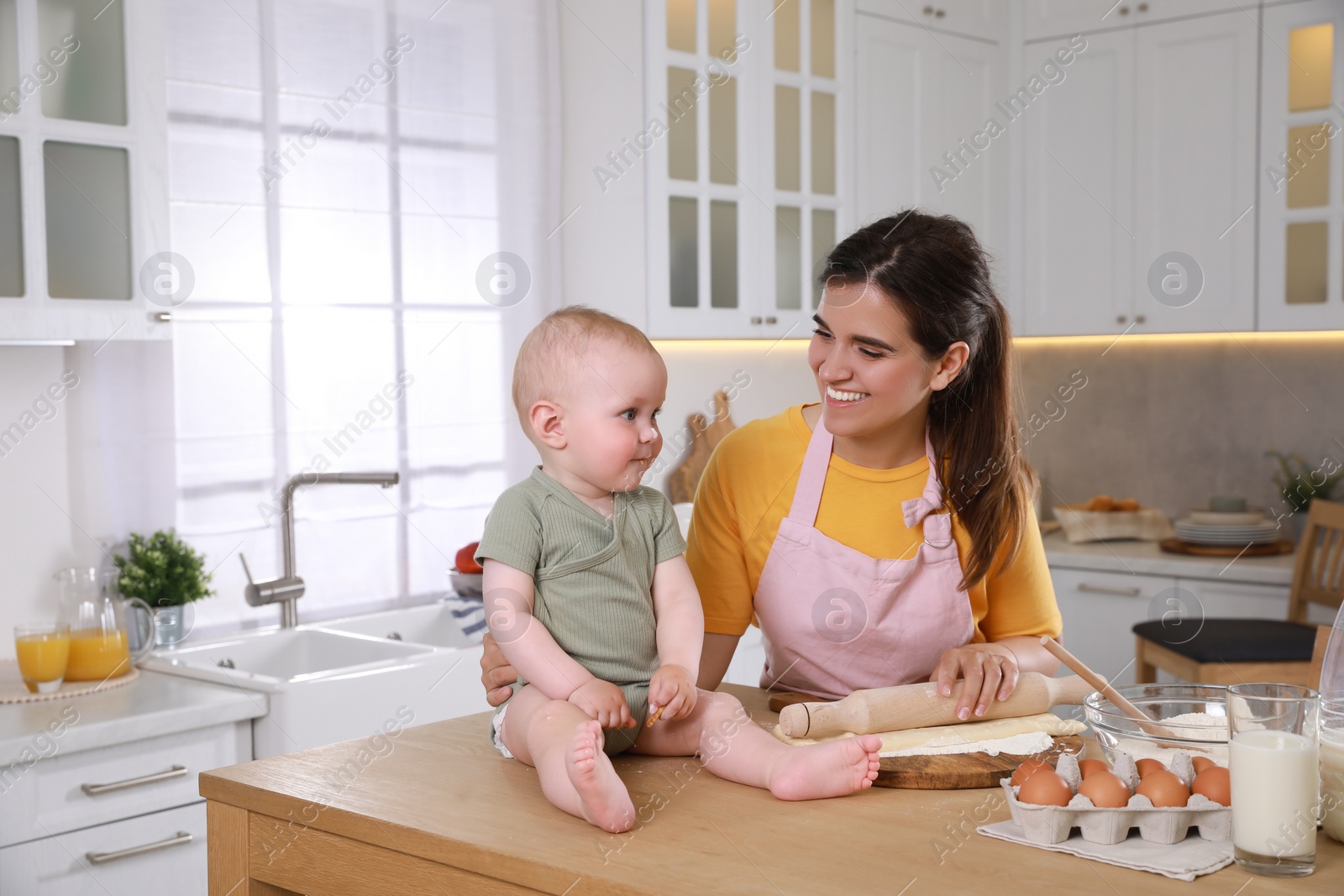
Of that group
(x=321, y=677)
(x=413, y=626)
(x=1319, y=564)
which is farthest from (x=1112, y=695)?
(x=1319, y=564)

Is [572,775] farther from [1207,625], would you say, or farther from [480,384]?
[1207,625]

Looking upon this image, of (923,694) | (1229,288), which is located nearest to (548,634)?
(923,694)

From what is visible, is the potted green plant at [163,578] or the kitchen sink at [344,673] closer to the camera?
the kitchen sink at [344,673]

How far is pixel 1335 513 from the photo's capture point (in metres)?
3.25

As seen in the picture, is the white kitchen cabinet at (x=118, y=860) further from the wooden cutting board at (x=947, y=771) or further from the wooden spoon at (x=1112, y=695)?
the wooden spoon at (x=1112, y=695)

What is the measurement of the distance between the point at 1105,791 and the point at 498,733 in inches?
21.1

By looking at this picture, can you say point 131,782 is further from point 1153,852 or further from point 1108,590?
point 1108,590

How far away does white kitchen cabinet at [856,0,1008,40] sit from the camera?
3541 mm

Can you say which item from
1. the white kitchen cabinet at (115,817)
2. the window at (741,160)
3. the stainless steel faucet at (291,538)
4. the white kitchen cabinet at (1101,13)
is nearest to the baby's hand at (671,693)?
the white kitchen cabinet at (115,817)

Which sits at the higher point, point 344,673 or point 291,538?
point 291,538

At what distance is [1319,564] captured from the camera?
3287 millimetres

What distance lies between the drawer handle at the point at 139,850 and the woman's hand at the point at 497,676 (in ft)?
3.24

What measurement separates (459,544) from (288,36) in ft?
3.88

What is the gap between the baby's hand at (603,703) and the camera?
1.04 meters
